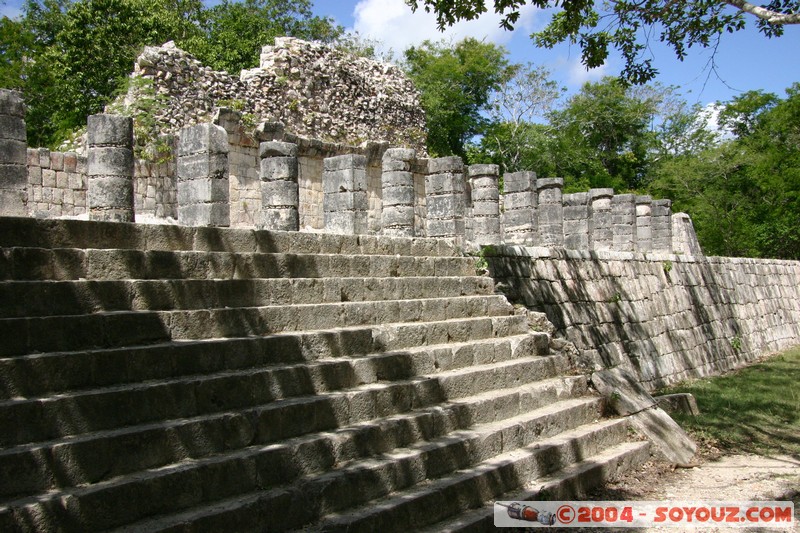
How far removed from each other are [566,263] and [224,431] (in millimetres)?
7516

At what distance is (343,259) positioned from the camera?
284 inches

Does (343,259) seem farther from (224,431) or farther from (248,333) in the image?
(224,431)

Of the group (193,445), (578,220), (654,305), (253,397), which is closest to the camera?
(193,445)

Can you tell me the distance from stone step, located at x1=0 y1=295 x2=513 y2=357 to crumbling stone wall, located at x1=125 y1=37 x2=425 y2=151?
918cm

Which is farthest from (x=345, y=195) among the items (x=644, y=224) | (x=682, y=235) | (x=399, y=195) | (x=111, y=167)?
(x=682, y=235)

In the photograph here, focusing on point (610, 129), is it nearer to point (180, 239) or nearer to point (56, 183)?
point (56, 183)

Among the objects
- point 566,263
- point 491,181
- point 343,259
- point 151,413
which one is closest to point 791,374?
point 566,263

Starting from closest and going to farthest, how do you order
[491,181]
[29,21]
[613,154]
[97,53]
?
[491,181] < [97,53] < [29,21] < [613,154]

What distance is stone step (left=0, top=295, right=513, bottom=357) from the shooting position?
4.33 meters

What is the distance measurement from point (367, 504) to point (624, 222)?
39.3 ft

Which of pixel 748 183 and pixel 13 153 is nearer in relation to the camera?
pixel 13 153

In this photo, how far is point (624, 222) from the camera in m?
15.5

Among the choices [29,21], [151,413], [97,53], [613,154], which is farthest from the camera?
[613,154]

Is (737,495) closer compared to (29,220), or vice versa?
(29,220)
